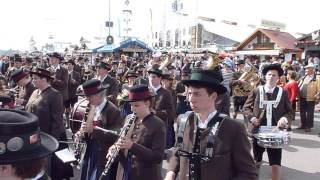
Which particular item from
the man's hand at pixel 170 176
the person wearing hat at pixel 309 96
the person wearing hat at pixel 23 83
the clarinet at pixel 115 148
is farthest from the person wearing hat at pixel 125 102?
the person wearing hat at pixel 309 96

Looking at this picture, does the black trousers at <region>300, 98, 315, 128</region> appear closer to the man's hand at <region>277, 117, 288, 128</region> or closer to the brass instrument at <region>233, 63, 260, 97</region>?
the brass instrument at <region>233, 63, 260, 97</region>

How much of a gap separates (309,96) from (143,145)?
28.2 feet

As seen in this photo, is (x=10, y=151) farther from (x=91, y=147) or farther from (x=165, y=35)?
(x=165, y=35)

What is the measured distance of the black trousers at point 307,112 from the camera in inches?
449

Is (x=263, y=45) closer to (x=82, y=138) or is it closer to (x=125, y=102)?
(x=125, y=102)

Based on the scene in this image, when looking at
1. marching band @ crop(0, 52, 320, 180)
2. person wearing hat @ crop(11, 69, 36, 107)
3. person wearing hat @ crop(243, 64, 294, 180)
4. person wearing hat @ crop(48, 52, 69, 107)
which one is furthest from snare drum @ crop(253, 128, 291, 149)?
person wearing hat @ crop(48, 52, 69, 107)

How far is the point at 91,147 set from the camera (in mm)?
4812

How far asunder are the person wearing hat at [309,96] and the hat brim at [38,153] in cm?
1045

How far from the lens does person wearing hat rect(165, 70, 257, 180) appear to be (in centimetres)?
298

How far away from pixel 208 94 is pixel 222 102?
4.40 m

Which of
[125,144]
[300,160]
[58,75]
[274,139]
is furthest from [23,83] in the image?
[300,160]

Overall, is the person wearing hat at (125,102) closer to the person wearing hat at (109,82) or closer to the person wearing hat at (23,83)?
the person wearing hat at (109,82)

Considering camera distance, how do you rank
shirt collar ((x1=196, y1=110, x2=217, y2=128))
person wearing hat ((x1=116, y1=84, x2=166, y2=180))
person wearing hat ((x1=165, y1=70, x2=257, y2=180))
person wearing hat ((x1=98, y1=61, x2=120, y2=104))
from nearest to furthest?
1. person wearing hat ((x1=165, y1=70, x2=257, y2=180))
2. shirt collar ((x1=196, y1=110, x2=217, y2=128))
3. person wearing hat ((x1=116, y1=84, x2=166, y2=180))
4. person wearing hat ((x1=98, y1=61, x2=120, y2=104))

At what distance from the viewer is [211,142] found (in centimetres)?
298
